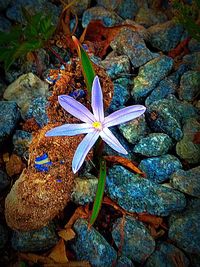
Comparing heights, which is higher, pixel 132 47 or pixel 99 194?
pixel 132 47

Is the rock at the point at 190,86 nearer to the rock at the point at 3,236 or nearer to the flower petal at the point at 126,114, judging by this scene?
the flower petal at the point at 126,114

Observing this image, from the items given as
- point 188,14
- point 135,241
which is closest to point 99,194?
point 135,241

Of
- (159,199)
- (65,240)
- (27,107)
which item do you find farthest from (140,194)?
(27,107)

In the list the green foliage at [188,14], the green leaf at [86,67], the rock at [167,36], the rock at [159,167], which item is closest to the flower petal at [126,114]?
the green leaf at [86,67]

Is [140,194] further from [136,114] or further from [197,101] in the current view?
[197,101]

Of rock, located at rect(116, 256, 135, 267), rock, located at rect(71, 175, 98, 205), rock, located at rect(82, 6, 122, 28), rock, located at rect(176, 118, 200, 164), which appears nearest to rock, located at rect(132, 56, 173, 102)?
rock, located at rect(176, 118, 200, 164)

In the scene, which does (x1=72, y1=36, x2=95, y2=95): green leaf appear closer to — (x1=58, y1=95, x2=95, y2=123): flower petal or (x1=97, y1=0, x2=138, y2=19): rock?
(x1=58, y1=95, x2=95, y2=123): flower petal

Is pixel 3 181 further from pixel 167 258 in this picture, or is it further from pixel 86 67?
pixel 167 258
